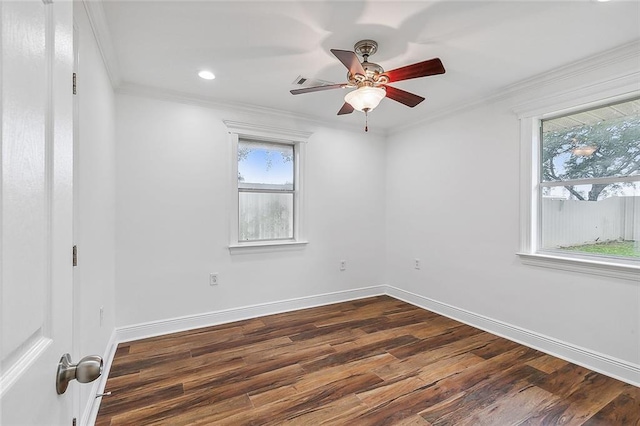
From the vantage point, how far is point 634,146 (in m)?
2.40

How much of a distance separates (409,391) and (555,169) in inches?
95.4

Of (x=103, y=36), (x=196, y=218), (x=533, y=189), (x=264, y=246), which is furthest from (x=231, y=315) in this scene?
(x=533, y=189)

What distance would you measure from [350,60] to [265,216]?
92.0 inches

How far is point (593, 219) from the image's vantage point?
2.62 metres

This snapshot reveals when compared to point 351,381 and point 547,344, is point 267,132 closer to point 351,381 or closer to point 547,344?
point 351,381

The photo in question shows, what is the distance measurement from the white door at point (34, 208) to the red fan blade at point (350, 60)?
4.69ft

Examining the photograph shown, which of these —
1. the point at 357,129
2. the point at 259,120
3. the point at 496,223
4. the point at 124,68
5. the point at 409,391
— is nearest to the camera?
the point at 409,391

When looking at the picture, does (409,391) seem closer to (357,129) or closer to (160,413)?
(160,413)

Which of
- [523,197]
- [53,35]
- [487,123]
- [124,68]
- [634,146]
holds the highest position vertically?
[124,68]

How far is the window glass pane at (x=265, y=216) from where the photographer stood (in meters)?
3.72

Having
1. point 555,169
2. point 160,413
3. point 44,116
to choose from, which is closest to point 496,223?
point 555,169

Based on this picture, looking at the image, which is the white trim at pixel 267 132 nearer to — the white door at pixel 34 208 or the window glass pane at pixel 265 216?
the window glass pane at pixel 265 216

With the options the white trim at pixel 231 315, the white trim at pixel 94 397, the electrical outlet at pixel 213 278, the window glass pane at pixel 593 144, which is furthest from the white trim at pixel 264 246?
the window glass pane at pixel 593 144

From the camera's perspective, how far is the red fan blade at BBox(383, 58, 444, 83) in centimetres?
196
